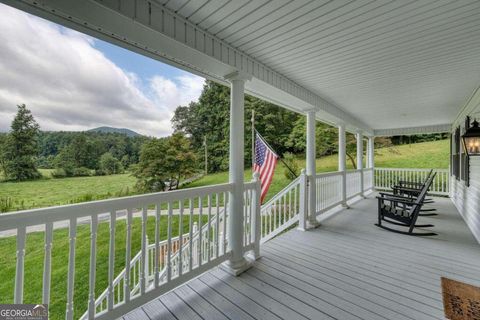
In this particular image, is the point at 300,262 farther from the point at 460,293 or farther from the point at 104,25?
the point at 104,25

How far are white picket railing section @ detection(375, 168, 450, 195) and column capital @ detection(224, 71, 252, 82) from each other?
8.02m

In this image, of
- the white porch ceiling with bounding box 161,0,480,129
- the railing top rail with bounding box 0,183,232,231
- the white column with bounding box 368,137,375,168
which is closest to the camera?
the railing top rail with bounding box 0,183,232,231

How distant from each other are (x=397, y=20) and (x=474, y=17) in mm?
669

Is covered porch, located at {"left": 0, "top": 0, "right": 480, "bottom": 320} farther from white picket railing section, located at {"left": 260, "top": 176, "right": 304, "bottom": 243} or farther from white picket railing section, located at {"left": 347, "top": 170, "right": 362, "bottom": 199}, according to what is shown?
white picket railing section, located at {"left": 347, "top": 170, "right": 362, "bottom": 199}

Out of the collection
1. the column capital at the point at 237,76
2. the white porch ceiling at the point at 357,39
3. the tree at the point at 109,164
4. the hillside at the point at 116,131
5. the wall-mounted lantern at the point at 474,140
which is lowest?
the tree at the point at 109,164

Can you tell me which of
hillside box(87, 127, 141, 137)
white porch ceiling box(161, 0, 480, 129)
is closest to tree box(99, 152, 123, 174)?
hillside box(87, 127, 141, 137)

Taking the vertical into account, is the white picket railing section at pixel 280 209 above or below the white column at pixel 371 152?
below

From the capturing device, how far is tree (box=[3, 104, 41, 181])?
233cm

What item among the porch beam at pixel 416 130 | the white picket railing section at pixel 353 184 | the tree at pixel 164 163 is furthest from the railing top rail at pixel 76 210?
the porch beam at pixel 416 130

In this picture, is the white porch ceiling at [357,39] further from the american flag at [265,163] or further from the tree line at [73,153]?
the tree line at [73,153]

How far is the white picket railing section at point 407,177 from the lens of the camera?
7.80 meters

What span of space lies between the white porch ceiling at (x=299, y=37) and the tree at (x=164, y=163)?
2.84 meters

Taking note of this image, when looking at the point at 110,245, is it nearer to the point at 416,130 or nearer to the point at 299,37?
the point at 299,37

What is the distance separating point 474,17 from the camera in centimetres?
192
